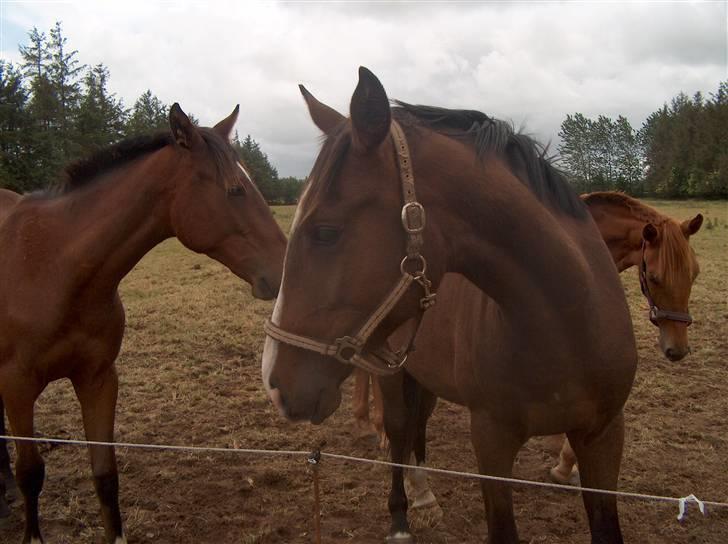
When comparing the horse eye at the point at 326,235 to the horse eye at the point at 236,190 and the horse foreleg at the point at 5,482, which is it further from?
the horse foreleg at the point at 5,482

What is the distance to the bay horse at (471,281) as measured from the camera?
1.60 metres

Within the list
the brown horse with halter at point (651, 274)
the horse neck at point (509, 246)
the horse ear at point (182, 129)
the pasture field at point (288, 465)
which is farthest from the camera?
the brown horse with halter at point (651, 274)

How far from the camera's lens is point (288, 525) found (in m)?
3.37

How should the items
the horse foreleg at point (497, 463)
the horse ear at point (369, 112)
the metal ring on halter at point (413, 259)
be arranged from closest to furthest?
the horse ear at point (369, 112) → the metal ring on halter at point (413, 259) → the horse foreleg at point (497, 463)

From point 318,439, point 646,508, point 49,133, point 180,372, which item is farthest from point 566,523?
point 49,133

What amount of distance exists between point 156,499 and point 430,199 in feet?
10.2

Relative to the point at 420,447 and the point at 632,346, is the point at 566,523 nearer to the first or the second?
the point at 420,447

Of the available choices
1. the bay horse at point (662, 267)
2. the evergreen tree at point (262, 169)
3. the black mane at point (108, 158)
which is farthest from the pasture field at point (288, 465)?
the evergreen tree at point (262, 169)

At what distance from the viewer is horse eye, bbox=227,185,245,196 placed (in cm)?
277

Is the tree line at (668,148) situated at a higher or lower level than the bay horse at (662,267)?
higher

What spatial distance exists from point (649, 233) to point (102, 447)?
13.0 ft

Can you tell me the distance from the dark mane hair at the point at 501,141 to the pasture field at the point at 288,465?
227cm

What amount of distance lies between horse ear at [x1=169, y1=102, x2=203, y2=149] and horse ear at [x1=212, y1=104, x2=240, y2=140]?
342 mm

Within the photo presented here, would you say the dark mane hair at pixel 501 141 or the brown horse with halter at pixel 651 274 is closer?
the dark mane hair at pixel 501 141
